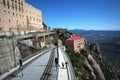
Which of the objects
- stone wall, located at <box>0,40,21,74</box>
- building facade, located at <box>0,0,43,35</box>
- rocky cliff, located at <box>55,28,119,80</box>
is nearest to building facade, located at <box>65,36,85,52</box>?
rocky cliff, located at <box>55,28,119,80</box>

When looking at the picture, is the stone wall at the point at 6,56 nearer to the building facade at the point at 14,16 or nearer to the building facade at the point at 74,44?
the building facade at the point at 14,16

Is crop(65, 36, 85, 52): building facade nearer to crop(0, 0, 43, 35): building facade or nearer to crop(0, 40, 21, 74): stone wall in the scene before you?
crop(0, 0, 43, 35): building facade

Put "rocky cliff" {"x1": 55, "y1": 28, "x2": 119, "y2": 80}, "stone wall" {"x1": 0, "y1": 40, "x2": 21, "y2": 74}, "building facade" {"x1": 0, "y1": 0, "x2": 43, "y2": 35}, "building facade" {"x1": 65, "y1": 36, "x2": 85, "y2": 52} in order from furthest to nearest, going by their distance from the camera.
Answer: "building facade" {"x1": 65, "y1": 36, "x2": 85, "y2": 52}, "building facade" {"x1": 0, "y1": 0, "x2": 43, "y2": 35}, "rocky cliff" {"x1": 55, "y1": 28, "x2": 119, "y2": 80}, "stone wall" {"x1": 0, "y1": 40, "x2": 21, "y2": 74}

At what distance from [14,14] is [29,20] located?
16.7 metres

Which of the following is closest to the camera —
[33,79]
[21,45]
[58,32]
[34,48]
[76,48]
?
[33,79]

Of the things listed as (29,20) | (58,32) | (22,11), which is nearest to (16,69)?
(22,11)

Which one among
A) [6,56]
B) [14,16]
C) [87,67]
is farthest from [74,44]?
[6,56]

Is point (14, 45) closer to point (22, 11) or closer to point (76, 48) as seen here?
point (22, 11)

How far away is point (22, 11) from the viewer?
2867 inches

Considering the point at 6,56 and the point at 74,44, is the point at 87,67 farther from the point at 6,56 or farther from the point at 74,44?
the point at 6,56

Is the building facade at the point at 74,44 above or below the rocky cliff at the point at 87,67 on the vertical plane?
above

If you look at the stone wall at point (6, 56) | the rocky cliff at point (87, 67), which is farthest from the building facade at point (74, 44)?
the stone wall at point (6, 56)

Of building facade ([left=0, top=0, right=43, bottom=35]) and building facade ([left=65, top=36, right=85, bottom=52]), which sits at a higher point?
building facade ([left=0, top=0, right=43, bottom=35])

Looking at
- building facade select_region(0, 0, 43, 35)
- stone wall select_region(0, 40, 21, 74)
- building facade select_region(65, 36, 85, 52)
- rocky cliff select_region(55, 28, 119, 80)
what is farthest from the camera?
building facade select_region(65, 36, 85, 52)
